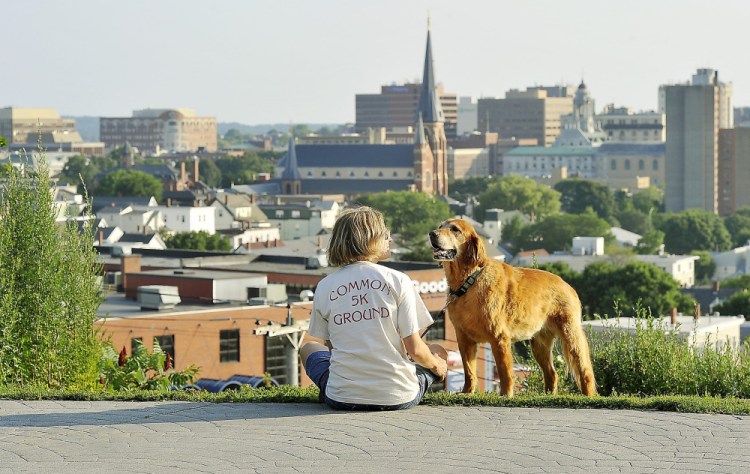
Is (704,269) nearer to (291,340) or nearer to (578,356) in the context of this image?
(291,340)

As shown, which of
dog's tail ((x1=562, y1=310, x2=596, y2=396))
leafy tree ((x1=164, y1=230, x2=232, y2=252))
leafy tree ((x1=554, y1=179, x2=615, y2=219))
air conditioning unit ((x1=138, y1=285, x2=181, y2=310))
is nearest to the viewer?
dog's tail ((x1=562, y1=310, x2=596, y2=396))

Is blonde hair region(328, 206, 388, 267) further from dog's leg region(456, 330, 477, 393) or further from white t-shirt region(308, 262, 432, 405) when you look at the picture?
dog's leg region(456, 330, 477, 393)

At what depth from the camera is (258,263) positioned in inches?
1997

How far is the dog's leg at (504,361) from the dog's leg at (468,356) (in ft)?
0.46

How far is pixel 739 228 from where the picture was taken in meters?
134

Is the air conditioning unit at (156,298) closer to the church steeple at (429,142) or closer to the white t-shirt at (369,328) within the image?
the white t-shirt at (369,328)

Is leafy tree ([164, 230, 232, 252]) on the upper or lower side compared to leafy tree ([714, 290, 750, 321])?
upper

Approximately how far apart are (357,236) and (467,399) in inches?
51.2

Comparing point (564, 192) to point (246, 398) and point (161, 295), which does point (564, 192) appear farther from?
point (246, 398)

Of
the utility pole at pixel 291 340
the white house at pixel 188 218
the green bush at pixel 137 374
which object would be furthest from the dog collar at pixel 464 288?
the white house at pixel 188 218

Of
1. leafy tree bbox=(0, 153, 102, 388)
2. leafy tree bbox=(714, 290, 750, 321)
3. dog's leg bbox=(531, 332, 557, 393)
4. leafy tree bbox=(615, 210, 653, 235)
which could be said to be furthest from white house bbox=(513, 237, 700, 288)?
dog's leg bbox=(531, 332, 557, 393)

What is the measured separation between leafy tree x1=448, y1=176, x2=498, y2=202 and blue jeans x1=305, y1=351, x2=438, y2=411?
156m

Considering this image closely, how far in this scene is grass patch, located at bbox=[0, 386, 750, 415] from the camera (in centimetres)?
929

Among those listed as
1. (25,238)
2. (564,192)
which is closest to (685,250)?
(564,192)
